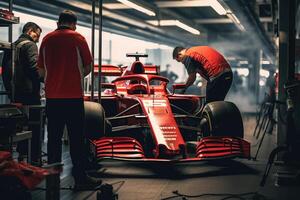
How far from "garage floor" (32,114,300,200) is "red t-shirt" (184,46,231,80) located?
1.30 m

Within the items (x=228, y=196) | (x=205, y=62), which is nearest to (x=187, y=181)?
(x=228, y=196)

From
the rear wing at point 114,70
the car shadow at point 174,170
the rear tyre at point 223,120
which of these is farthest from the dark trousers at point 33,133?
the rear tyre at point 223,120

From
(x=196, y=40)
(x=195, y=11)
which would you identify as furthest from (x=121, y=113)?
(x=196, y=40)

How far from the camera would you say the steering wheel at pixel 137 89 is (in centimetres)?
632

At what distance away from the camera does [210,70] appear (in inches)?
253

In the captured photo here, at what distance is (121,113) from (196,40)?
15558 millimetres

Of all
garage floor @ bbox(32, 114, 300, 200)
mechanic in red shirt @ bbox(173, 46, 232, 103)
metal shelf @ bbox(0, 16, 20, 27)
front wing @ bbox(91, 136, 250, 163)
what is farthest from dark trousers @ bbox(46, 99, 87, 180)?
mechanic in red shirt @ bbox(173, 46, 232, 103)

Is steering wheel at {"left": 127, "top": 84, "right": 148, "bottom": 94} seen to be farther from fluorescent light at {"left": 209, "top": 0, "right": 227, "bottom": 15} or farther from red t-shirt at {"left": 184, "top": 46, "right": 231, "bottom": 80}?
fluorescent light at {"left": 209, "top": 0, "right": 227, "bottom": 15}

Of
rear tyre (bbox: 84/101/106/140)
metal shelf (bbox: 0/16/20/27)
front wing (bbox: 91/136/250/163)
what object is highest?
metal shelf (bbox: 0/16/20/27)

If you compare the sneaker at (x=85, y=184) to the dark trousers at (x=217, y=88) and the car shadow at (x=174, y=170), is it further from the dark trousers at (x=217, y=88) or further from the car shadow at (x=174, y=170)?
the dark trousers at (x=217, y=88)

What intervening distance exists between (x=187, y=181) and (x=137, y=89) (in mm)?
2007

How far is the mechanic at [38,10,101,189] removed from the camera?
165 inches

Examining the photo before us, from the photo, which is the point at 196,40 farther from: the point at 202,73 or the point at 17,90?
the point at 17,90

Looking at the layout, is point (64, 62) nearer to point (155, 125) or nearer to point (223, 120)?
point (155, 125)
